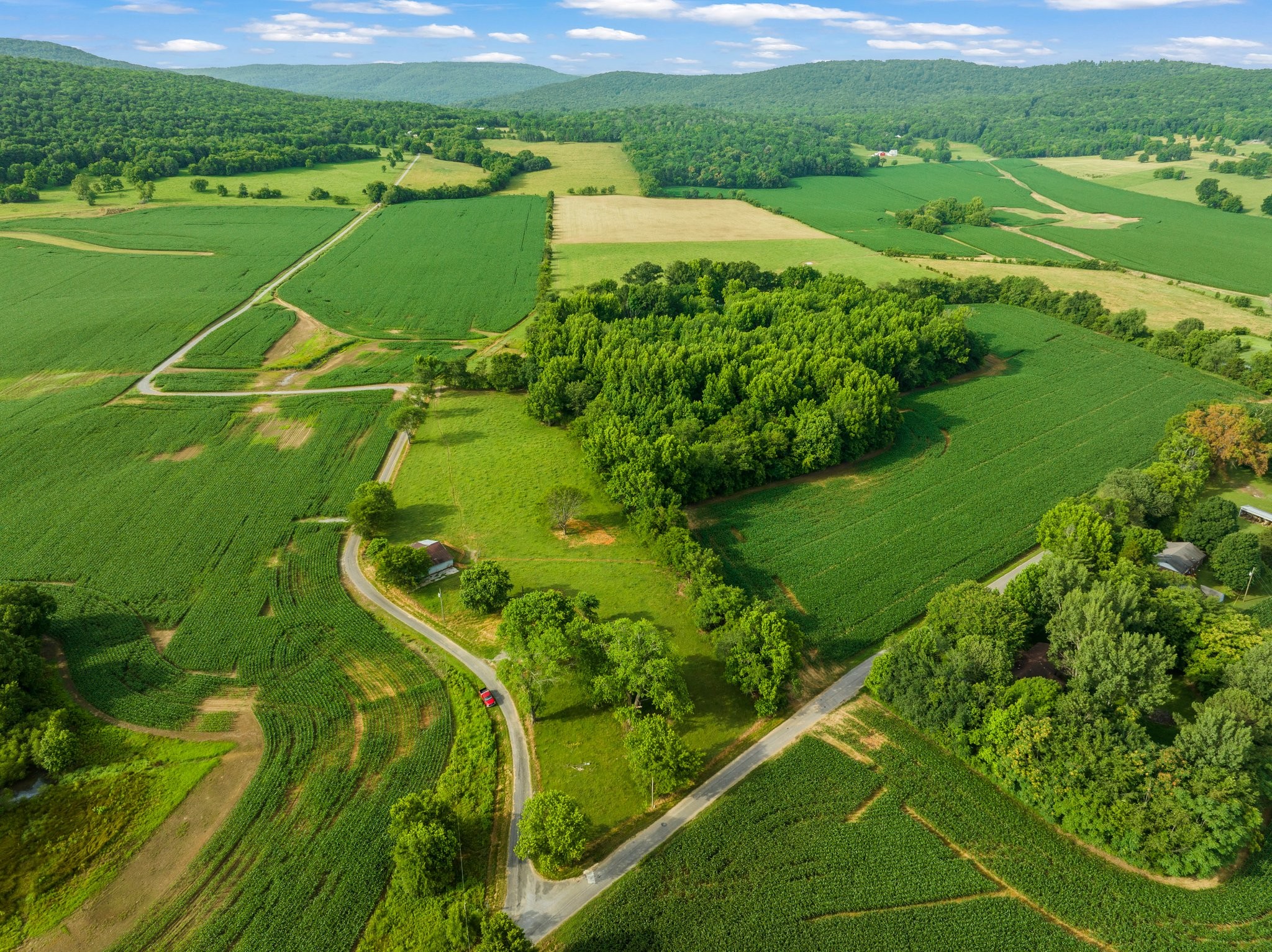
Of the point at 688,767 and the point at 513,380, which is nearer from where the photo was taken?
the point at 688,767

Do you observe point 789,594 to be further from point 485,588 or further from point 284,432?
point 284,432

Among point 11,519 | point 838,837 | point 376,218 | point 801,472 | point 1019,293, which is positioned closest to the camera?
point 838,837

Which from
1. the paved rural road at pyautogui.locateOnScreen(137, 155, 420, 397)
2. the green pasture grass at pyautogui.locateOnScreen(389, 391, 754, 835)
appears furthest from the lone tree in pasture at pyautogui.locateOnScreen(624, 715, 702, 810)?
the paved rural road at pyautogui.locateOnScreen(137, 155, 420, 397)

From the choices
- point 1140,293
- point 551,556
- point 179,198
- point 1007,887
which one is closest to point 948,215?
point 1140,293

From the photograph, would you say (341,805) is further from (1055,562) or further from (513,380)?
(513,380)

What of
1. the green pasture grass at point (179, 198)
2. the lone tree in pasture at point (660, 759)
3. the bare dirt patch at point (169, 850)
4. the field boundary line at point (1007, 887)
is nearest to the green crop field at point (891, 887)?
the field boundary line at point (1007, 887)

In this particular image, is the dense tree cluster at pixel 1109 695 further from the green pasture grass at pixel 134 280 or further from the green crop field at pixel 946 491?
the green pasture grass at pixel 134 280

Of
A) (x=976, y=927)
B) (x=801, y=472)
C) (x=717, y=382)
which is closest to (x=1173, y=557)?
(x=801, y=472)
